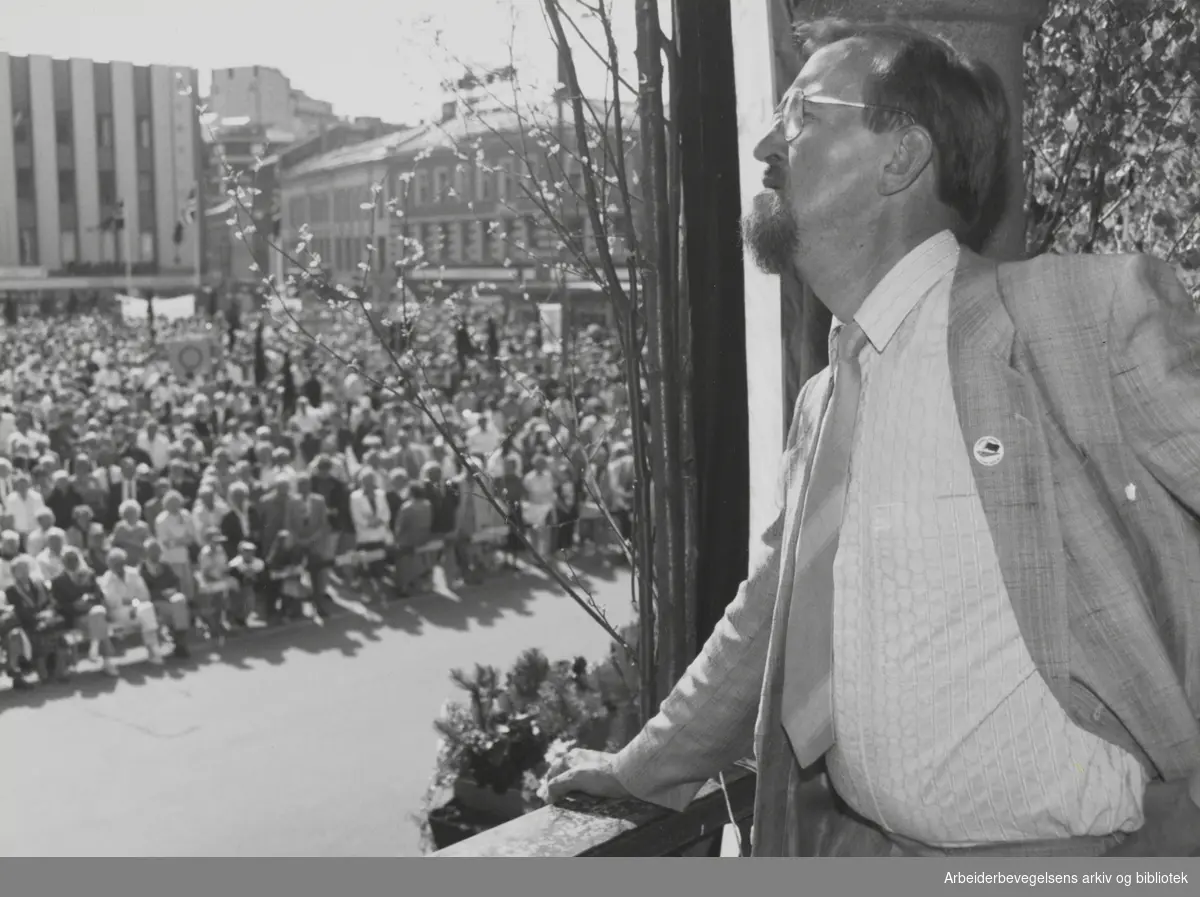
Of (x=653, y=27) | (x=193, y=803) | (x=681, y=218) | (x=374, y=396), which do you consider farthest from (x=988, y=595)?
(x=374, y=396)

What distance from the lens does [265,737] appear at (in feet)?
33.0

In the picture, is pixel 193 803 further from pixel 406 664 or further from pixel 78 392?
pixel 78 392

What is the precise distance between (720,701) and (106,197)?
41941mm

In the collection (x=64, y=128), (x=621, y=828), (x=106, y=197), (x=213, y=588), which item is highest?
(x=106, y=197)

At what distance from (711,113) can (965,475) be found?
1533 millimetres

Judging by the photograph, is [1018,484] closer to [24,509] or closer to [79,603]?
[79,603]

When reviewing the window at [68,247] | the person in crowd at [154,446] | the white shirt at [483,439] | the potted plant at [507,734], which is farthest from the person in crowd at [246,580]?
the window at [68,247]

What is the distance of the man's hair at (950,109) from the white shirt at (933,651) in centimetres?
12

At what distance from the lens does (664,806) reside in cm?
178

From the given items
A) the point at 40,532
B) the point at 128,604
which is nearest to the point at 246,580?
the point at 128,604

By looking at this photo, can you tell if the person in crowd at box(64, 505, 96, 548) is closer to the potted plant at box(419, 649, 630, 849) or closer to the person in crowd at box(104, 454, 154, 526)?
the person in crowd at box(104, 454, 154, 526)

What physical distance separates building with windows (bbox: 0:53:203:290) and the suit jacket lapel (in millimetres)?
17458

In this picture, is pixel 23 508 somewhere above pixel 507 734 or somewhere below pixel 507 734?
above

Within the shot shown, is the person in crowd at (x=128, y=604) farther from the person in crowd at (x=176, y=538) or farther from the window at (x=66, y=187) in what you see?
the window at (x=66, y=187)
